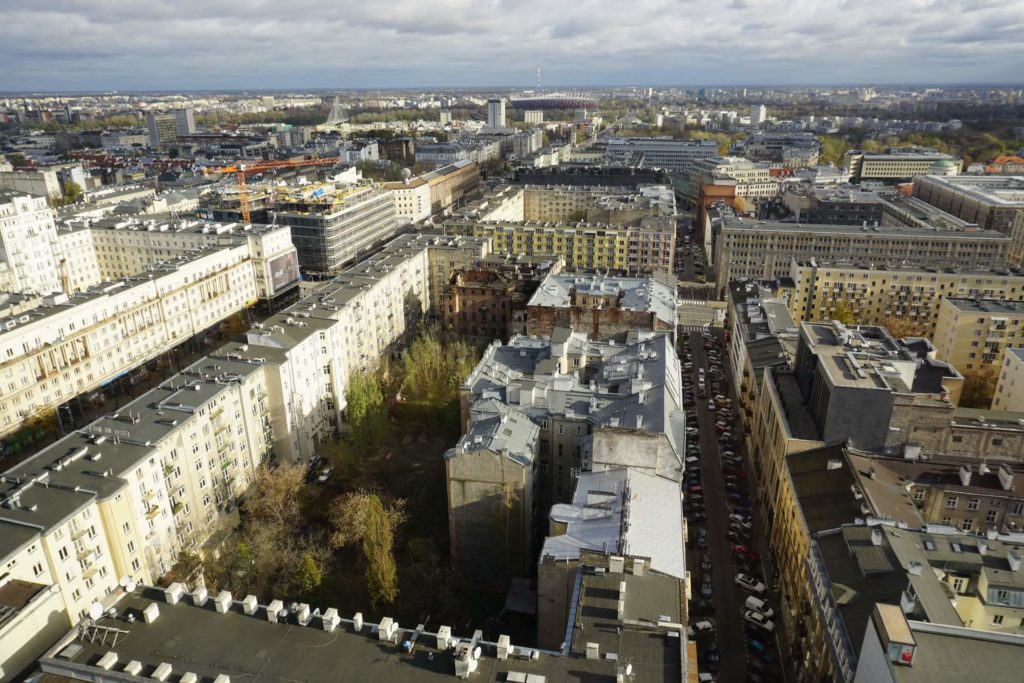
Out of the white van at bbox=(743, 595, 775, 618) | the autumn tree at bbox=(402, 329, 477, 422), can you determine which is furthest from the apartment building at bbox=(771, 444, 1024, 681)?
the autumn tree at bbox=(402, 329, 477, 422)

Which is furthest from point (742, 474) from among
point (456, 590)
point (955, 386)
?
point (456, 590)

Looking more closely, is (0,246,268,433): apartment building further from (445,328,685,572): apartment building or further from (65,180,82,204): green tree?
(65,180,82,204): green tree

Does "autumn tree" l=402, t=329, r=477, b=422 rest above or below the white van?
above

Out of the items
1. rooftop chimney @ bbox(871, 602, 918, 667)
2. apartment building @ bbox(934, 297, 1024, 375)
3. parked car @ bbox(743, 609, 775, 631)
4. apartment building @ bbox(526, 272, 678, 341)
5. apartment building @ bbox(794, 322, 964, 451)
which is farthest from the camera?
apartment building @ bbox(934, 297, 1024, 375)

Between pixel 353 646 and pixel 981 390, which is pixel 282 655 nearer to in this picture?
pixel 353 646

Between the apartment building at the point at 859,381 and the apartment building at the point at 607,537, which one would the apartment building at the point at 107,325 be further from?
the apartment building at the point at 859,381

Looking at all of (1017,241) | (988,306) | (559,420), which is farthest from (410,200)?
(1017,241)
